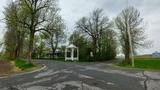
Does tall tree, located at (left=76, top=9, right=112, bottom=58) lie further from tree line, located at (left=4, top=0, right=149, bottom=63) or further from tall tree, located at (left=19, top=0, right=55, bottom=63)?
tall tree, located at (left=19, top=0, right=55, bottom=63)

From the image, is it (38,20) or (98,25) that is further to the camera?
(98,25)

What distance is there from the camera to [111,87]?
14078mm

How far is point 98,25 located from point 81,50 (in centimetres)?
993

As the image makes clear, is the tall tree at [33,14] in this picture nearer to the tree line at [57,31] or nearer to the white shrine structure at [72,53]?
the tree line at [57,31]

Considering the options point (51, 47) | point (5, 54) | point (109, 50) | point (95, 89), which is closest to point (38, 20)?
point (95, 89)

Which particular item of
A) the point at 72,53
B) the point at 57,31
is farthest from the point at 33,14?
the point at 72,53

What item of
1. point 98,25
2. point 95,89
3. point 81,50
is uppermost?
point 98,25

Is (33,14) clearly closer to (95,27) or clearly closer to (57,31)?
(57,31)

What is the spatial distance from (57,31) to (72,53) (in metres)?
19.6

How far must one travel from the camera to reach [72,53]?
2255 inches

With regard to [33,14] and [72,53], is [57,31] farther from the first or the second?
Result: [72,53]

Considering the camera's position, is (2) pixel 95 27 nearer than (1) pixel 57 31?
No

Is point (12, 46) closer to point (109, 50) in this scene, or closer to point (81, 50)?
point (81, 50)

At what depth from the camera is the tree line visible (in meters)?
37.9
